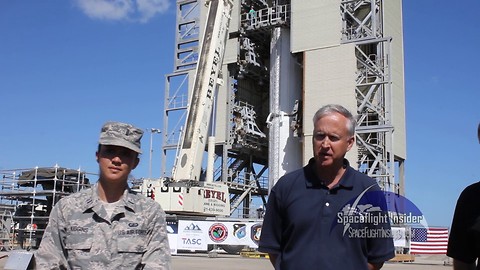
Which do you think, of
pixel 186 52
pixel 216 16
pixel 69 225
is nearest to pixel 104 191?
pixel 69 225

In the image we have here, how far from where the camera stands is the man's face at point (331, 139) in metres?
3.53

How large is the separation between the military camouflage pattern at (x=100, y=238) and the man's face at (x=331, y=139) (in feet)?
3.80

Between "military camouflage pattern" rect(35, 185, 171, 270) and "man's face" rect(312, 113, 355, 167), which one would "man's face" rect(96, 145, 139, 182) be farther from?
"man's face" rect(312, 113, 355, 167)

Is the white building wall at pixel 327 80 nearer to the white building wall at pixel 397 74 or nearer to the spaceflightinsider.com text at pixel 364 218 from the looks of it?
the white building wall at pixel 397 74

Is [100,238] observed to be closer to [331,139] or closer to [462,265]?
[331,139]

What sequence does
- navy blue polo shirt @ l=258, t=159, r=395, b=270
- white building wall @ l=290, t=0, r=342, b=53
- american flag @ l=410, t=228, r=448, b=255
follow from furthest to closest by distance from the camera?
white building wall @ l=290, t=0, r=342, b=53 → american flag @ l=410, t=228, r=448, b=255 → navy blue polo shirt @ l=258, t=159, r=395, b=270

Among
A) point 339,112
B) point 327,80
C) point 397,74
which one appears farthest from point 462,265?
point 397,74

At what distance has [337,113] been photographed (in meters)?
3.60

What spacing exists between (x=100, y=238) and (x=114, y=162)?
487 mm

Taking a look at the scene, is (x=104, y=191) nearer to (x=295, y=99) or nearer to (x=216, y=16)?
(x=216, y=16)

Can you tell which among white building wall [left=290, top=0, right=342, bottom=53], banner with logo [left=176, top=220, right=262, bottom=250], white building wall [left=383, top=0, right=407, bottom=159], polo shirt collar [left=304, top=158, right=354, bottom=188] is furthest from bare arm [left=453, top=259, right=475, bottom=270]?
white building wall [left=383, top=0, right=407, bottom=159]

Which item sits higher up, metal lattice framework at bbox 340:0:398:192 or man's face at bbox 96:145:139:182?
metal lattice framework at bbox 340:0:398:192

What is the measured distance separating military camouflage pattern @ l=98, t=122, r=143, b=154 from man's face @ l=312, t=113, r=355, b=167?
117cm

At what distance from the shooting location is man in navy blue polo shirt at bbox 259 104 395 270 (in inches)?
134
